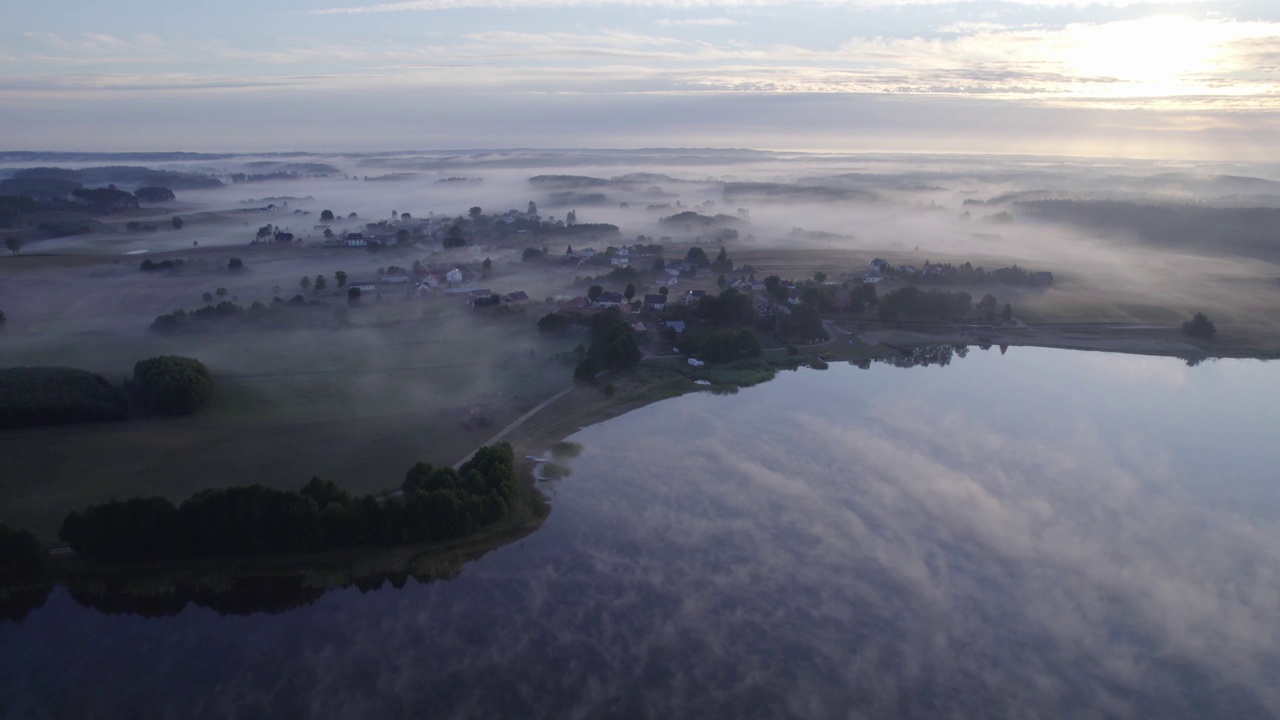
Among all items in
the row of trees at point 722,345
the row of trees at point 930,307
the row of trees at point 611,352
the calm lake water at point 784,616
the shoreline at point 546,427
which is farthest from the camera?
the row of trees at point 930,307

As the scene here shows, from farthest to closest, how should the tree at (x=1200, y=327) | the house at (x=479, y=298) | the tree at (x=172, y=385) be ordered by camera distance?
1. the house at (x=479, y=298)
2. the tree at (x=1200, y=327)
3. the tree at (x=172, y=385)

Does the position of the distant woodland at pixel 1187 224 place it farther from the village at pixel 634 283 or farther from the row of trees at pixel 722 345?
the row of trees at pixel 722 345

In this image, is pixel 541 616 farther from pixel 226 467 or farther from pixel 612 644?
pixel 226 467

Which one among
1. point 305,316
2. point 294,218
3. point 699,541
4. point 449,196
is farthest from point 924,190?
point 699,541

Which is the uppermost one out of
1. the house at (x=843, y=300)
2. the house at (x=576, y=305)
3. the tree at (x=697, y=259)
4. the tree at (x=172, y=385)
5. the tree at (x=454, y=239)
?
the tree at (x=172, y=385)

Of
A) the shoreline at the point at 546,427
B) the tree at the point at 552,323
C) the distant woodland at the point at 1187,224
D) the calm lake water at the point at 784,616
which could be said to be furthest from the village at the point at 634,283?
the distant woodland at the point at 1187,224

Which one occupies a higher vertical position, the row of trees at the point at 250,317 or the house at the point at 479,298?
the row of trees at the point at 250,317
